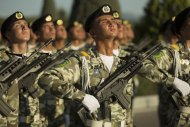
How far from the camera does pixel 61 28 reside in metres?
8.01

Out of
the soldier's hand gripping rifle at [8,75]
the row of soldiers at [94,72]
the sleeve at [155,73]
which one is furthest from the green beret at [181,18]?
the soldier's hand gripping rifle at [8,75]

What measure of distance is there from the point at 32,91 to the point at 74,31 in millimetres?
5294

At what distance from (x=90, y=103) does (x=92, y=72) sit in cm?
46

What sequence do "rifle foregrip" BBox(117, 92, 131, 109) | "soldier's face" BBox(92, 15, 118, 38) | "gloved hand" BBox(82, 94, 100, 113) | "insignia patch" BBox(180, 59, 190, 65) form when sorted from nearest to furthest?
"gloved hand" BBox(82, 94, 100, 113), "rifle foregrip" BBox(117, 92, 131, 109), "soldier's face" BBox(92, 15, 118, 38), "insignia patch" BBox(180, 59, 190, 65)

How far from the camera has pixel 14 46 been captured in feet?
19.3

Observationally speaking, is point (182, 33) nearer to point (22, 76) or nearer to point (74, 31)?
point (22, 76)

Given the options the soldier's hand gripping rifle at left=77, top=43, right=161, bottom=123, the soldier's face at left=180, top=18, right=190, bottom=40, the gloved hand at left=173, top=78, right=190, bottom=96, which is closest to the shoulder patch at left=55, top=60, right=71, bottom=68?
the soldier's hand gripping rifle at left=77, top=43, right=161, bottom=123

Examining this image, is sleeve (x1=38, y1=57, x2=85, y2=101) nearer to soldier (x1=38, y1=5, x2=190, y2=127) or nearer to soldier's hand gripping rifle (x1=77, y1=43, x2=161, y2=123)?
soldier (x1=38, y1=5, x2=190, y2=127)

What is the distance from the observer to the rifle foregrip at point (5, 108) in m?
4.85

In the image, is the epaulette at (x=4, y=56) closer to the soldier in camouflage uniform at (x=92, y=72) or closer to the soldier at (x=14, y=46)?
the soldier at (x=14, y=46)

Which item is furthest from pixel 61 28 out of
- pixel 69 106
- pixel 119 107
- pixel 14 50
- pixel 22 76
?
pixel 119 107

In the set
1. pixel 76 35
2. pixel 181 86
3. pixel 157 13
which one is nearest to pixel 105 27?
pixel 181 86

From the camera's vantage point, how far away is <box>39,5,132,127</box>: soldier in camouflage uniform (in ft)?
14.9

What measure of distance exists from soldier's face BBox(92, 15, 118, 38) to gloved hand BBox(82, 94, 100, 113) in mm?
742
